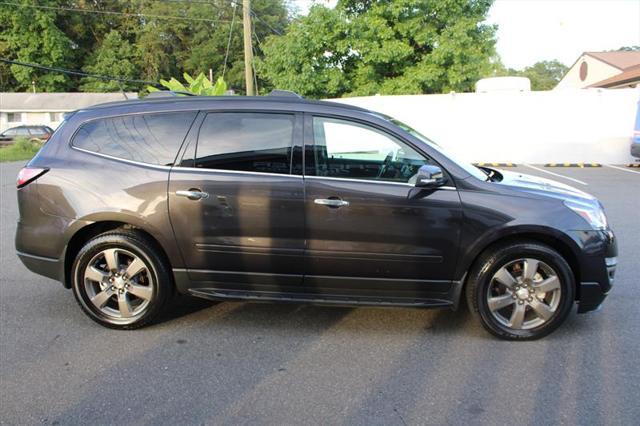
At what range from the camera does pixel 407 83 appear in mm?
20109

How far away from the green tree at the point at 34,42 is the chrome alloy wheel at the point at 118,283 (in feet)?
186

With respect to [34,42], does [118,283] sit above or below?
below

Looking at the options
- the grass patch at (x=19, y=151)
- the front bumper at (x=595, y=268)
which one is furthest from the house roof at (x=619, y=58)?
the front bumper at (x=595, y=268)

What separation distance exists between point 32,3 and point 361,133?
58899mm

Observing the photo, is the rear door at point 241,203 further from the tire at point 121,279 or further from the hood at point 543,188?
the hood at point 543,188

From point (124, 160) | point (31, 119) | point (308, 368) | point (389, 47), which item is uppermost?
point (389, 47)

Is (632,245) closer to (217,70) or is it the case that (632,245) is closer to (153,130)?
(153,130)

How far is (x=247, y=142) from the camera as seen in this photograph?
3.85 meters

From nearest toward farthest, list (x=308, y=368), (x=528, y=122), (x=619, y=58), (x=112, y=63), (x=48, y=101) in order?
(x=308, y=368)
(x=528, y=122)
(x=619, y=58)
(x=48, y=101)
(x=112, y=63)

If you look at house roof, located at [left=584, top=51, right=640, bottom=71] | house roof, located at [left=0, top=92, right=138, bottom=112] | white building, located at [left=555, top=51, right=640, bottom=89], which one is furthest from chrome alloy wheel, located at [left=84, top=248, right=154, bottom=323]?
house roof, located at [left=0, top=92, right=138, bottom=112]

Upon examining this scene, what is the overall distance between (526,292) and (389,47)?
17257 millimetres

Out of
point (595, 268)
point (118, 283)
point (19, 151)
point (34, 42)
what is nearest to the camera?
point (595, 268)

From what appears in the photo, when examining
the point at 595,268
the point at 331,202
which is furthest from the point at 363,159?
the point at 595,268

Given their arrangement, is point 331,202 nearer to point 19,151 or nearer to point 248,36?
point 248,36
